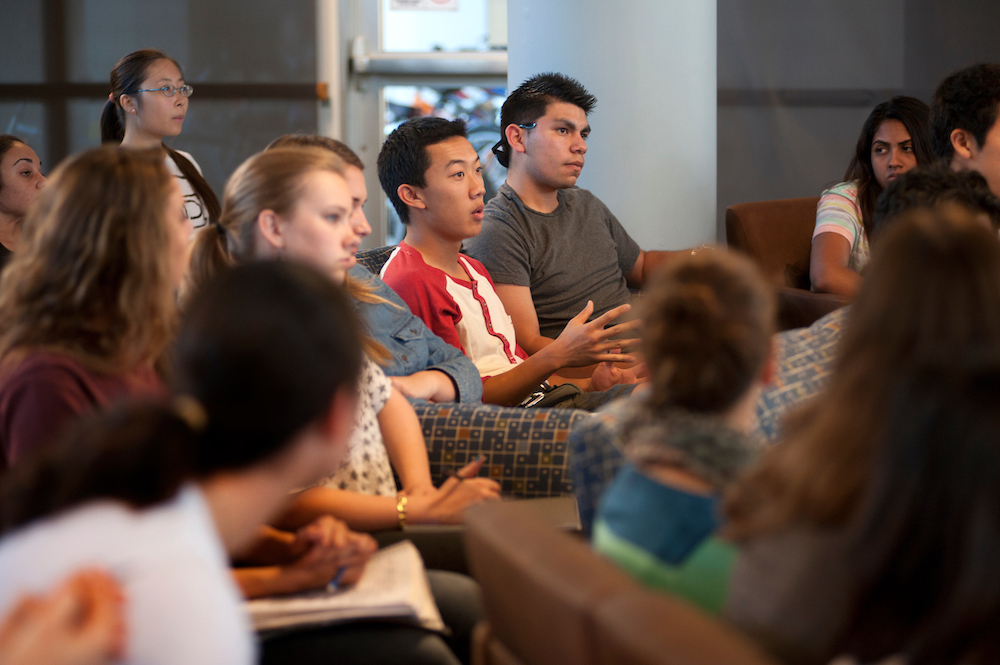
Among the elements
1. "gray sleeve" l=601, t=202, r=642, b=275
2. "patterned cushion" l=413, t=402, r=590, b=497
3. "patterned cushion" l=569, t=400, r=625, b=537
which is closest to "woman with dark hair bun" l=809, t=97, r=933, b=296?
"gray sleeve" l=601, t=202, r=642, b=275

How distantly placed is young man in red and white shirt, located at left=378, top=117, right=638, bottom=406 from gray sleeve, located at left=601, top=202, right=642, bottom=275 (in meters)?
0.71

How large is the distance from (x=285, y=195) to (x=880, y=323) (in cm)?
110

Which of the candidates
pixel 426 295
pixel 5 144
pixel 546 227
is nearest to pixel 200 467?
pixel 426 295

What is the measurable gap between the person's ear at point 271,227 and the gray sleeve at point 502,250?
1.14 metres

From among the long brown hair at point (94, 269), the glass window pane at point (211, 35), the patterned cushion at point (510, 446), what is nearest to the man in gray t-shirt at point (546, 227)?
the patterned cushion at point (510, 446)

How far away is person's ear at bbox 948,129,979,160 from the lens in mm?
2451

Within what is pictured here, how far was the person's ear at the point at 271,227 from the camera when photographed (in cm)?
164

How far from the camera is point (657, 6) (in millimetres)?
3463

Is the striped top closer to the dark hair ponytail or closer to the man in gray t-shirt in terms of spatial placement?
the man in gray t-shirt

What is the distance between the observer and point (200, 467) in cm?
88

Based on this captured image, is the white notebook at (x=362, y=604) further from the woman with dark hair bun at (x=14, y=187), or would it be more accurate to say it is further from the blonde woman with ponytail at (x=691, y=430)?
the woman with dark hair bun at (x=14, y=187)

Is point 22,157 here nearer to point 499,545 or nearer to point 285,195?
point 285,195

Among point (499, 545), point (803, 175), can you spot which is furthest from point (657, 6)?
point (499, 545)

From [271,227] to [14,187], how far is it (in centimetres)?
201
